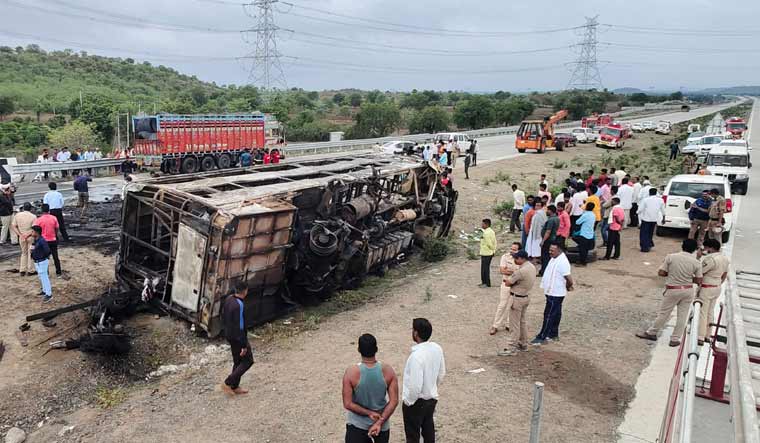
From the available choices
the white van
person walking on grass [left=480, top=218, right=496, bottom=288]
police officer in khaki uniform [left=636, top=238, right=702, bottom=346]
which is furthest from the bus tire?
the white van

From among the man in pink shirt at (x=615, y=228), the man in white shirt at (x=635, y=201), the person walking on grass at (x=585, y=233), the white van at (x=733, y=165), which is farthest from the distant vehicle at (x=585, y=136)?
the person walking on grass at (x=585, y=233)

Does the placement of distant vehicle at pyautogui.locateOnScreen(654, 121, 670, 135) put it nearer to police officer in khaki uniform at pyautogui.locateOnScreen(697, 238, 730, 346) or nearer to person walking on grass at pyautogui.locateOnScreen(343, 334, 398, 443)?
police officer in khaki uniform at pyautogui.locateOnScreen(697, 238, 730, 346)

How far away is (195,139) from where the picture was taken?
2461 centimetres

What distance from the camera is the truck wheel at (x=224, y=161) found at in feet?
85.5

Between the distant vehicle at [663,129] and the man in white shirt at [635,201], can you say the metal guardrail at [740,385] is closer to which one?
the man in white shirt at [635,201]

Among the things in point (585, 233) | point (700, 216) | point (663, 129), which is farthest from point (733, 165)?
point (663, 129)

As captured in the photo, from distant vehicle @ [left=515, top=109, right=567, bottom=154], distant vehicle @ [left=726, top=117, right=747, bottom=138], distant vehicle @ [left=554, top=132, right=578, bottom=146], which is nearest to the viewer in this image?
distant vehicle @ [left=515, top=109, right=567, bottom=154]

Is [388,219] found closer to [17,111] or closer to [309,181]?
[309,181]

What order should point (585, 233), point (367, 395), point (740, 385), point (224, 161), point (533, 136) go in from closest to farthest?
point (740, 385), point (367, 395), point (585, 233), point (224, 161), point (533, 136)

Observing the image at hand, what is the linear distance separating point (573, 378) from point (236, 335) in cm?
421

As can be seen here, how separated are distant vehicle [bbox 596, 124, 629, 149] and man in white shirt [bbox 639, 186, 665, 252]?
28.3 metres

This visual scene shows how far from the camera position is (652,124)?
55656 mm

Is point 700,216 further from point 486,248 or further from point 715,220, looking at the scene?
point 486,248

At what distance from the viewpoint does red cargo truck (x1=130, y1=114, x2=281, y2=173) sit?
913 inches
